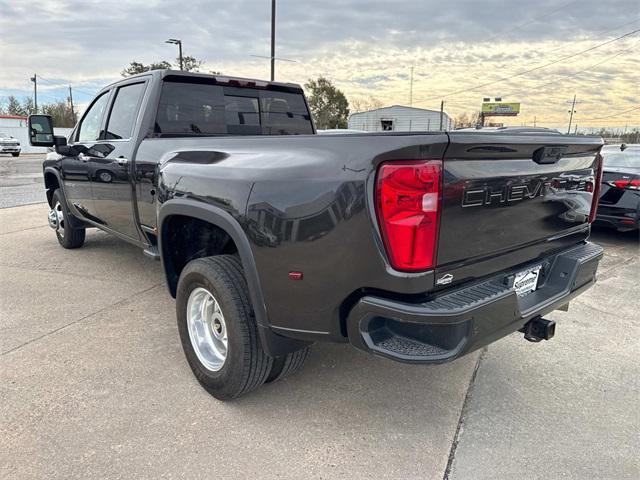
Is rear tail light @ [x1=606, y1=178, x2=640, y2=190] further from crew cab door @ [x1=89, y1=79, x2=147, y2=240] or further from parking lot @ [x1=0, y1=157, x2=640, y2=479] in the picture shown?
crew cab door @ [x1=89, y1=79, x2=147, y2=240]

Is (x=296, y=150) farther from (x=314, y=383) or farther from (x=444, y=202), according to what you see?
(x=314, y=383)

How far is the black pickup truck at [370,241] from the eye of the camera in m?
1.90

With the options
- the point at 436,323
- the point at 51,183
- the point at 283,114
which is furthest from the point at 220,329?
the point at 51,183

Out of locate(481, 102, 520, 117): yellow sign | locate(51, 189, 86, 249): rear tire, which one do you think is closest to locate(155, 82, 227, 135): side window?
locate(51, 189, 86, 249): rear tire

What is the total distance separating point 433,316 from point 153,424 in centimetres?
164

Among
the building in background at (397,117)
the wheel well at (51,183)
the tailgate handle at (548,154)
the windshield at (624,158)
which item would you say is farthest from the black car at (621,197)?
the building in background at (397,117)

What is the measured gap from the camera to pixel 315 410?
267 cm

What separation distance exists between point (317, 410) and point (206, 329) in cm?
85

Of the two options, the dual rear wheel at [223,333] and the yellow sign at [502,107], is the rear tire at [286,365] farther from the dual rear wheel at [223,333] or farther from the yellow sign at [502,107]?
the yellow sign at [502,107]

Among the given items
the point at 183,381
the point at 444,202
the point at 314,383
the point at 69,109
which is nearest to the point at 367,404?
the point at 314,383

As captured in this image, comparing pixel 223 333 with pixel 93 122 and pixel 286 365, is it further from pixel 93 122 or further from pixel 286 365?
pixel 93 122

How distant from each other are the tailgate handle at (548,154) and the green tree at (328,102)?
4590 cm

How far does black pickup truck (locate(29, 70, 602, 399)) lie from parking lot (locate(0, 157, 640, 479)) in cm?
30

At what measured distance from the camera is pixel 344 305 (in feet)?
6.86
